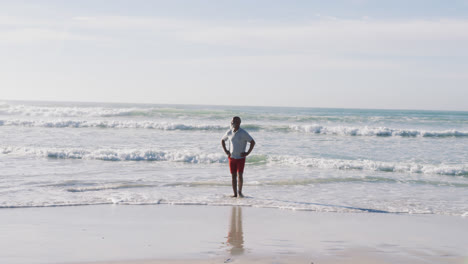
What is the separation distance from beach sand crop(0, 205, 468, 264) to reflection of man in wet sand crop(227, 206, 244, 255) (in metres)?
0.01

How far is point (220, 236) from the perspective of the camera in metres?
6.01

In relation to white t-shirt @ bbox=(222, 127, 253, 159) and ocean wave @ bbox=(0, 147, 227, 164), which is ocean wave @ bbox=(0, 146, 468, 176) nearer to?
ocean wave @ bbox=(0, 147, 227, 164)

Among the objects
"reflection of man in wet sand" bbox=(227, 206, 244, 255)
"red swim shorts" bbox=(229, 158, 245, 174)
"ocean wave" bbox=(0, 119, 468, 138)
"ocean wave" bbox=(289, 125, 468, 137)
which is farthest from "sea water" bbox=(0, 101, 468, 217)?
"ocean wave" bbox=(0, 119, 468, 138)

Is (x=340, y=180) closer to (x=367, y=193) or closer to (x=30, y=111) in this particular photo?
(x=367, y=193)

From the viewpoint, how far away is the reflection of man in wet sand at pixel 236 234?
5387 mm

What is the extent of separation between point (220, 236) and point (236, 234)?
26 centimetres

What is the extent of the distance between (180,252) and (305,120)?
1279 inches

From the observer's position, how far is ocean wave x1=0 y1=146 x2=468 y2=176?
13.1 metres

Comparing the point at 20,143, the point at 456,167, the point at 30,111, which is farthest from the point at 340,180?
the point at 30,111

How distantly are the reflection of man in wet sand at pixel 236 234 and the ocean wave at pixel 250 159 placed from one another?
6.55m

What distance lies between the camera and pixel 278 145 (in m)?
19.1

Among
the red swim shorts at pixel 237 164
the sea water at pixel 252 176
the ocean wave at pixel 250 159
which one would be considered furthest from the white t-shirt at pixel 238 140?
the ocean wave at pixel 250 159

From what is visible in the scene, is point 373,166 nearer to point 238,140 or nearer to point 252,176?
point 252,176

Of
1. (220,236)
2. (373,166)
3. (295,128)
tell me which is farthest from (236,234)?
(295,128)
